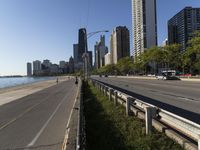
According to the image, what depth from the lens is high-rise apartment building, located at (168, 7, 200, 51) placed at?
119 meters

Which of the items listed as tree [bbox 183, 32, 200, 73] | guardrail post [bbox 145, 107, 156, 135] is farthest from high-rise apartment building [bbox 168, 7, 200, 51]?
guardrail post [bbox 145, 107, 156, 135]

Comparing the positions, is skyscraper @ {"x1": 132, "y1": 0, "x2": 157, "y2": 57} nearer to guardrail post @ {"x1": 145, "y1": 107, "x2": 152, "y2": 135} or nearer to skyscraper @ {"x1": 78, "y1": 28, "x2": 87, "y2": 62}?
skyscraper @ {"x1": 78, "y1": 28, "x2": 87, "y2": 62}

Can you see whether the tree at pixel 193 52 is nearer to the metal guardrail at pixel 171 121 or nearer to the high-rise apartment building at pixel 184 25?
the high-rise apartment building at pixel 184 25

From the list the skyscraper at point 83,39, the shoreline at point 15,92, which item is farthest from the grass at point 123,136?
the skyscraper at point 83,39

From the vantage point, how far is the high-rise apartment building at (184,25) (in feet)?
391

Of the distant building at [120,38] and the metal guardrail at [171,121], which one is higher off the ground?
the distant building at [120,38]

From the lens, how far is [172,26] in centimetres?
13975

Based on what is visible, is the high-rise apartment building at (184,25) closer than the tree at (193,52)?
No

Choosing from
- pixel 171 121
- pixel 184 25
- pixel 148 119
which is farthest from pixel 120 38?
pixel 171 121

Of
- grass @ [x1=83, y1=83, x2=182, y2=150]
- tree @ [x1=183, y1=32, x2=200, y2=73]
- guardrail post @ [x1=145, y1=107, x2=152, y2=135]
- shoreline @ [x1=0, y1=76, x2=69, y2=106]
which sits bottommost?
shoreline @ [x1=0, y1=76, x2=69, y2=106]

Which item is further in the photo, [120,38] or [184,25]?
[120,38]

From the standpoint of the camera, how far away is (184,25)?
124m

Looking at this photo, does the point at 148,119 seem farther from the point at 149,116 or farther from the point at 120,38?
the point at 120,38

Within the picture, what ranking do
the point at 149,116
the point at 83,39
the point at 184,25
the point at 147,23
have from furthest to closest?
the point at 147,23 → the point at 184,25 → the point at 83,39 → the point at 149,116
